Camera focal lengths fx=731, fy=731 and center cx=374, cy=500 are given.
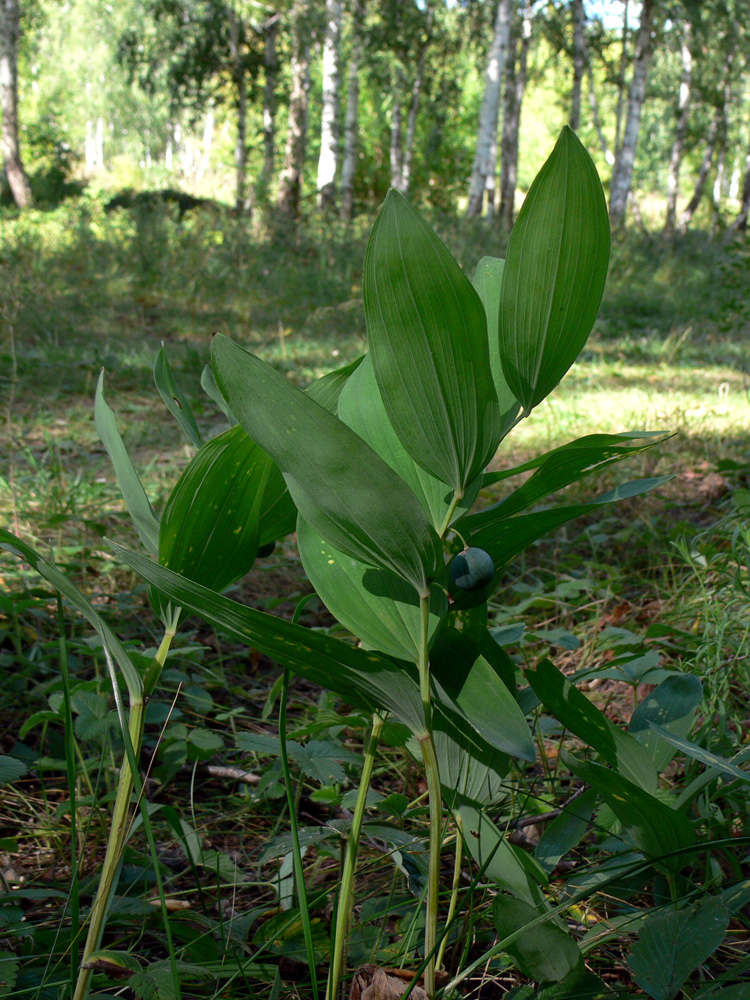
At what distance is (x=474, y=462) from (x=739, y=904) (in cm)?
52

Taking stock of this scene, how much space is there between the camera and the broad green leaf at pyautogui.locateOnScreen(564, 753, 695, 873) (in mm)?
615

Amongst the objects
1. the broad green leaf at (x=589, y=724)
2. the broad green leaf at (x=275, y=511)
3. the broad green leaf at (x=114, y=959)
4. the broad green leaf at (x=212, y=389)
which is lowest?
the broad green leaf at (x=114, y=959)

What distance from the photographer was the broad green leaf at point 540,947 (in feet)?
1.95

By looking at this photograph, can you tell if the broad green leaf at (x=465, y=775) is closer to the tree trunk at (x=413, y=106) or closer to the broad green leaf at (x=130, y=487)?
the broad green leaf at (x=130, y=487)

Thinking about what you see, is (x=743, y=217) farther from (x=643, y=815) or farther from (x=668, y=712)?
(x=643, y=815)

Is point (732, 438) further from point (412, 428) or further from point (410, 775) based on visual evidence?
point (412, 428)

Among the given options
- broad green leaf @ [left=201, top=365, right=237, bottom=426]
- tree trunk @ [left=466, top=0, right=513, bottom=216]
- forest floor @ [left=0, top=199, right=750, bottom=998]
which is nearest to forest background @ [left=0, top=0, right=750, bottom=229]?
tree trunk @ [left=466, top=0, right=513, bottom=216]

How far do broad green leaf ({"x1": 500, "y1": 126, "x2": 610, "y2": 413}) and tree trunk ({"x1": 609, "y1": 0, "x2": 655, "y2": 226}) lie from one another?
41.2ft

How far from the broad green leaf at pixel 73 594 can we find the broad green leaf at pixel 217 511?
90 millimetres

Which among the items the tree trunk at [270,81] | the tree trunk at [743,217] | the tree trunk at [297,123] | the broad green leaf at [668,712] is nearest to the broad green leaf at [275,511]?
the broad green leaf at [668,712]

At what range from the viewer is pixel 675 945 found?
0.61 meters

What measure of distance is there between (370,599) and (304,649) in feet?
0.26

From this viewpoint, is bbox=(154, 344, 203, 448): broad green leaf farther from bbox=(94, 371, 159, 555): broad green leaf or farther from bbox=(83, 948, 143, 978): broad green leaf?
bbox=(83, 948, 143, 978): broad green leaf

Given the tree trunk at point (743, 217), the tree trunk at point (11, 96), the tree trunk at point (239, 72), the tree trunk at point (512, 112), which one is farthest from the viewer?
the tree trunk at point (512, 112)
